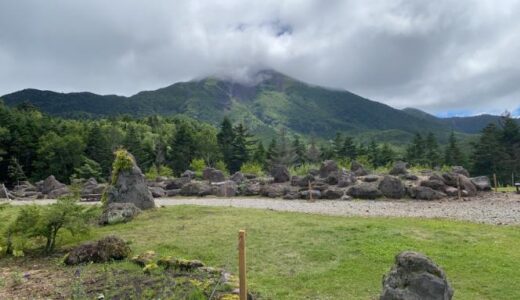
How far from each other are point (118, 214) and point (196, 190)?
51.0 feet

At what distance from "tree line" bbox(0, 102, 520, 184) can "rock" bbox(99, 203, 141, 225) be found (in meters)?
35.5

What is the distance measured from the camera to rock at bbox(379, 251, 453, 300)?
6617 mm

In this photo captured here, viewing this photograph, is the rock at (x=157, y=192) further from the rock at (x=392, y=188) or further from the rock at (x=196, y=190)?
the rock at (x=392, y=188)

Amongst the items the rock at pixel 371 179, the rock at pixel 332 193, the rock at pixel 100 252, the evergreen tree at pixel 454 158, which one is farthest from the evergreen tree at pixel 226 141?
the rock at pixel 100 252

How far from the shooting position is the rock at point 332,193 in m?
27.8

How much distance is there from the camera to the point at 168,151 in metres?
74.9

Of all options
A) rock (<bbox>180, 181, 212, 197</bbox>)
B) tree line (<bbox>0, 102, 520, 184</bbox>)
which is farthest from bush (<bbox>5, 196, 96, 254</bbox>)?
tree line (<bbox>0, 102, 520, 184</bbox>)

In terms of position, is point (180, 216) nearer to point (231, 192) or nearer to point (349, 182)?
point (231, 192)

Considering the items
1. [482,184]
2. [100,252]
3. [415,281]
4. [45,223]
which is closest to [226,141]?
[482,184]

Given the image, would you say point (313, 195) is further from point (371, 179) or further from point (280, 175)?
point (280, 175)

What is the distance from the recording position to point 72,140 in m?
61.1

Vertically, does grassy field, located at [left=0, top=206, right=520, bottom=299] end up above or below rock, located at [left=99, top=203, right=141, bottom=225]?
below

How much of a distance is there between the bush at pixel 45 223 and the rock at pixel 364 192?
18.9m

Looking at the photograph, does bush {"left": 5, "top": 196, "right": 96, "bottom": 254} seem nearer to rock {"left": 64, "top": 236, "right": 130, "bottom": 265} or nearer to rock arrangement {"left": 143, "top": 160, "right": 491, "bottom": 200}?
rock {"left": 64, "top": 236, "right": 130, "bottom": 265}
